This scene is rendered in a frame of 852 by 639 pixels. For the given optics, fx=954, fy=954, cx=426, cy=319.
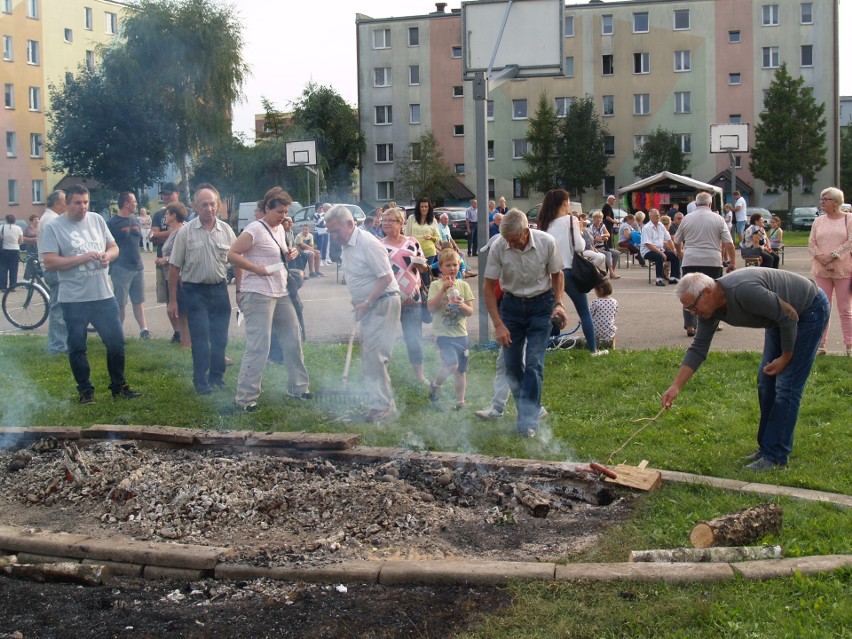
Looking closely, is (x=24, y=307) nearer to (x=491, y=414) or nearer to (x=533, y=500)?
(x=491, y=414)

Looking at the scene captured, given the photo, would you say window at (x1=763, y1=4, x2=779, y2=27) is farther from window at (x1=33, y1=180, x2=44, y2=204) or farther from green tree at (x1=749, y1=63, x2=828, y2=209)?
window at (x1=33, y1=180, x2=44, y2=204)

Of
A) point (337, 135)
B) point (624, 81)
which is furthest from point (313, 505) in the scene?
point (624, 81)

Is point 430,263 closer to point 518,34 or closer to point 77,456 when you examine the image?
point 518,34

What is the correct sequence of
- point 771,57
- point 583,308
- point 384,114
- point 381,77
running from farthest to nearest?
point 384,114
point 381,77
point 771,57
point 583,308

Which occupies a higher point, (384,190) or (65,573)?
(384,190)

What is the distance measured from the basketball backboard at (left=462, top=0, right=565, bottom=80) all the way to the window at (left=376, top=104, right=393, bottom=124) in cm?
4955

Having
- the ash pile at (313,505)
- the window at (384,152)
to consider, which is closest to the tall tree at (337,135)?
the window at (384,152)

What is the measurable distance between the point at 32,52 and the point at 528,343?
413 centimetres

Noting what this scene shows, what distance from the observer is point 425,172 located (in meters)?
56.1

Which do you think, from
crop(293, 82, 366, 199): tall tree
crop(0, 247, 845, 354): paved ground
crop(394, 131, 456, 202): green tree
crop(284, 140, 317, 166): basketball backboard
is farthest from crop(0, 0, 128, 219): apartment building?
crop(394, 131, 456, 202): green tree

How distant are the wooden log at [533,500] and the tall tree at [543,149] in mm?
51287

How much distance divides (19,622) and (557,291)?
465cm

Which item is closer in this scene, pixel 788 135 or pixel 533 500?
pixel 533 500

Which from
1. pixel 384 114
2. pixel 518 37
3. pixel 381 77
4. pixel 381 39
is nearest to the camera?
pixel 518 37
